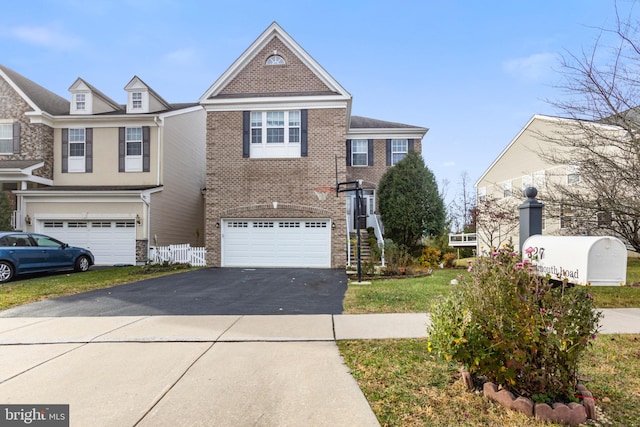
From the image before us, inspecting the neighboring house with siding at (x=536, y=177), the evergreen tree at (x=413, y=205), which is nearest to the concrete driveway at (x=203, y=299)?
the neighboring house with siding at (x=536, y=177)

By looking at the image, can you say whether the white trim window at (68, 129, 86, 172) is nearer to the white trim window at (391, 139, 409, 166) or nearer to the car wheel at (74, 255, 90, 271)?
the car wheel at (74, 255, 90, 271)

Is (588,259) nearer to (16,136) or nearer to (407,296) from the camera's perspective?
(407,296)

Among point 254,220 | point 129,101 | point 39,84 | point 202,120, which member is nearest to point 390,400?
point 254,220

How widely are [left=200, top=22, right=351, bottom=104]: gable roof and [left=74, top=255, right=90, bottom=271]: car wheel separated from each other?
7.74 meters

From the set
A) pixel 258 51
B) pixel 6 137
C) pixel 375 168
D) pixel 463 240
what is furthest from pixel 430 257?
pixel 6 137

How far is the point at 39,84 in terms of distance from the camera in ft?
63.5

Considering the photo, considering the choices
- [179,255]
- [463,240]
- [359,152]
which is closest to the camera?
[179,255]

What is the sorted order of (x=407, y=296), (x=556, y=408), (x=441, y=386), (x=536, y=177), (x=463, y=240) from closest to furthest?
(x=556, y=408), (x=441, y=386), (x=407, y=296), (x=536, y=177), (x=463, y=240)

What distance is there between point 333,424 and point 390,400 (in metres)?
0.61

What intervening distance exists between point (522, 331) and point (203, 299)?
21.1 ft

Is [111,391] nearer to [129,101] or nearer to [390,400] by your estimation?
[390,400]

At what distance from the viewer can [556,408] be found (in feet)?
8.78

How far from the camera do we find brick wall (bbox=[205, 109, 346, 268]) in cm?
1465

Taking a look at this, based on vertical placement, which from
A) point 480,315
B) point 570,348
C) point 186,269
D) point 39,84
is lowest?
point 186,269
